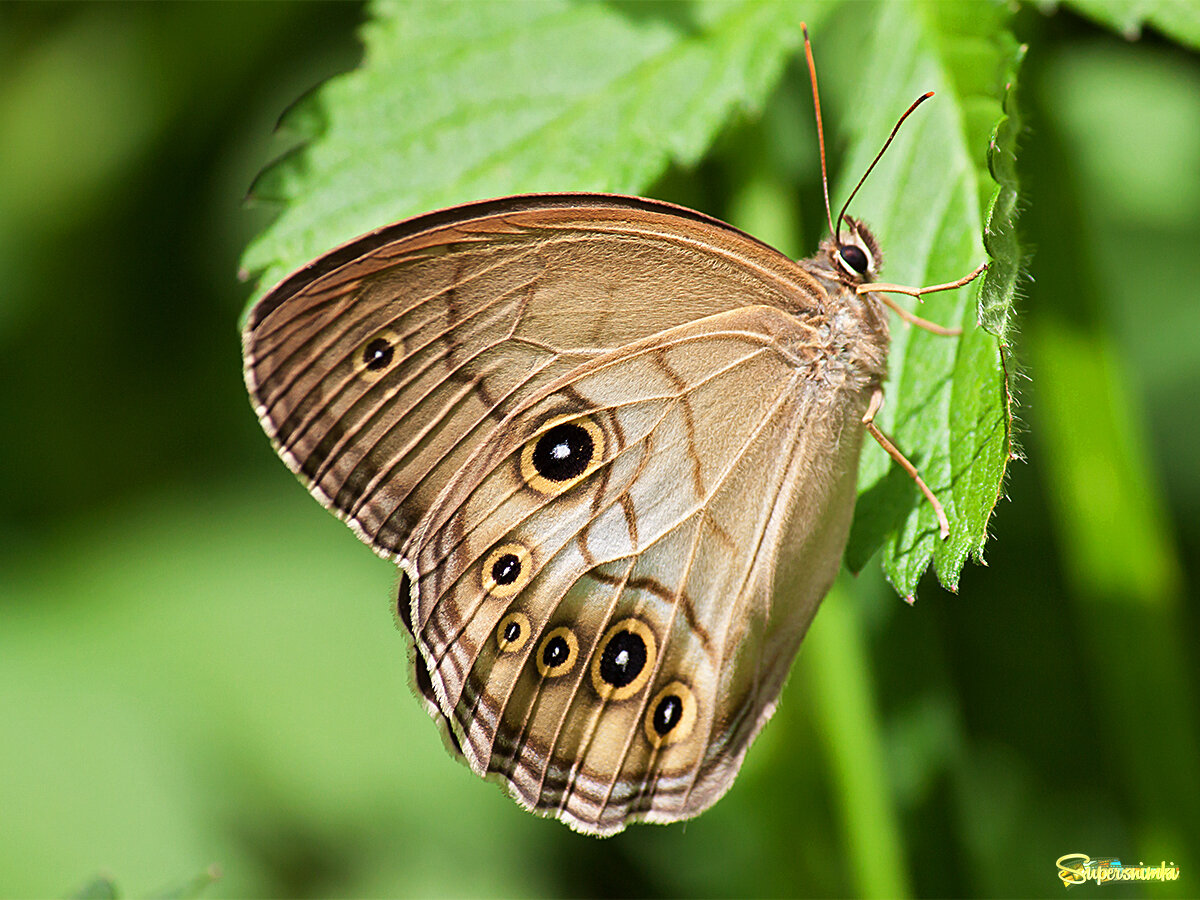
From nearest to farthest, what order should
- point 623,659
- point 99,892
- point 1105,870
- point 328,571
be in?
point 99,892 < point 623,659 < point 1105,870 < point 328,571

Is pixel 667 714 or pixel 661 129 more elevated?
pixel 661 129

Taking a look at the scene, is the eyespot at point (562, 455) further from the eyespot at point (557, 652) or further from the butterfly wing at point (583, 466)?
the eyespot at point (557, 652)

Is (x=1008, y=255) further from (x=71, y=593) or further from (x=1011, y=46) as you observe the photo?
(x=71, y=593)

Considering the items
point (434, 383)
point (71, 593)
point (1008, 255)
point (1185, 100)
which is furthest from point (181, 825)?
point (1185, 100)

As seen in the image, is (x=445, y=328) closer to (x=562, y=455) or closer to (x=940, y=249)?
(x=562, y=455)

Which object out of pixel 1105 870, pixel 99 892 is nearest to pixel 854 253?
pixel 1105 870
